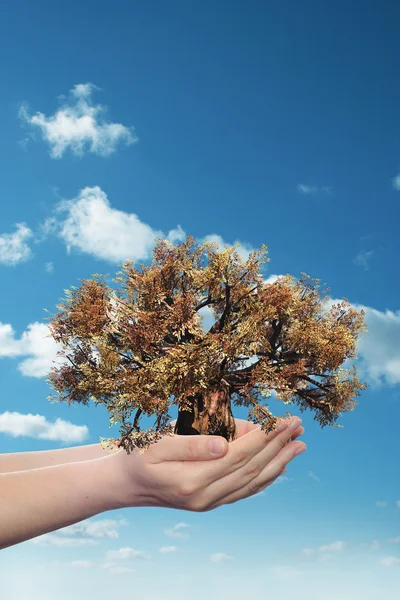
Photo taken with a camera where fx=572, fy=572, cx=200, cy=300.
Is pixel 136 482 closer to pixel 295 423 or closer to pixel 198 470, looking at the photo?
pixel 198 470

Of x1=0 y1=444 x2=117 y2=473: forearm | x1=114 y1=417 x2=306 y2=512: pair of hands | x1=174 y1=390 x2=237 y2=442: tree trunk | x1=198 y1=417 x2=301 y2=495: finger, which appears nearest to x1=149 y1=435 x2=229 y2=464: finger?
x1=114 y1=417 x2=306 y2=512: pair of hands

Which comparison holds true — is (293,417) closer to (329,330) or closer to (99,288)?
(329,330)

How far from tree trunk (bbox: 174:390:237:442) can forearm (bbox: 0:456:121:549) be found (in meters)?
1.70

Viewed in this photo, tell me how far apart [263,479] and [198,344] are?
9.40ft

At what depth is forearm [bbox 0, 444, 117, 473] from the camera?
37.2ft

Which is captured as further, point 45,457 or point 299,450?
point 45,457

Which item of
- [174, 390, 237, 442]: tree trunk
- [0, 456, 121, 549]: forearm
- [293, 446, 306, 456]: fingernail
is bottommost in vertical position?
[0, 456, 121, 549]: forearm

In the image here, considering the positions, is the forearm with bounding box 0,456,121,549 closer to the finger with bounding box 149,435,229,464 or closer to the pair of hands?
the pair of hands

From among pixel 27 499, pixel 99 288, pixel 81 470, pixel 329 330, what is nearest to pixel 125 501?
pixel 81 470

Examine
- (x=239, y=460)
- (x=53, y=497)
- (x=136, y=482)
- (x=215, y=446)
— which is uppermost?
(x=215, y=446)

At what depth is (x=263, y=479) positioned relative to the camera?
10.8m

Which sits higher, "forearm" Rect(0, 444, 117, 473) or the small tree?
the small tree

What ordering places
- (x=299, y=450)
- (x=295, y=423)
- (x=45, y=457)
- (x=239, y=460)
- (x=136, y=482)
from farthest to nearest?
1. (x=45, y=457)
2. (x=299, y=450)
3. (x=295, y=423)
4. (x=239, y=460)
5. (x=136, y=482)

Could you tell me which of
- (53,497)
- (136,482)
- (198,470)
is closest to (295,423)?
(198,470)
